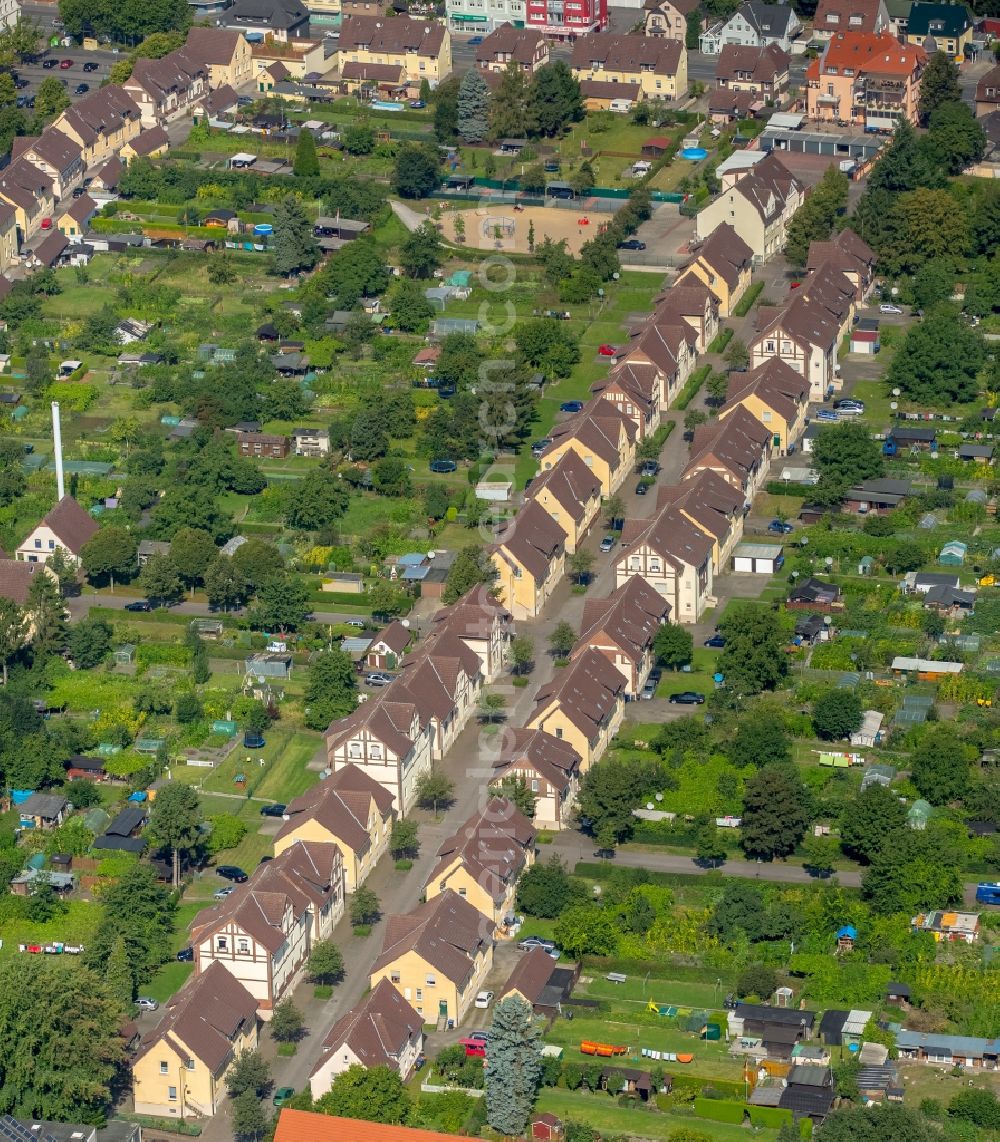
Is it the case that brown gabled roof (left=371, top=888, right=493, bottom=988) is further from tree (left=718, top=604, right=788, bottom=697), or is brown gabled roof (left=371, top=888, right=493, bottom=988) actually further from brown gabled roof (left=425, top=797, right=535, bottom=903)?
tree (left=718, top=604, right=788, bottom=697)

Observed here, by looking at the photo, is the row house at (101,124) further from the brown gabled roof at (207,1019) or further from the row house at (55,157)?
the brown gabled roof at (207,1019)

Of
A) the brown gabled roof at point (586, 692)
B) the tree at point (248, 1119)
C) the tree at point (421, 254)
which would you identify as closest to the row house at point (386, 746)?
the brown gabled roof at point (586, 692)

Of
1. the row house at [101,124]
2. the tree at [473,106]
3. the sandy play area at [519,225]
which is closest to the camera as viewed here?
the sandy play area at [519,225]

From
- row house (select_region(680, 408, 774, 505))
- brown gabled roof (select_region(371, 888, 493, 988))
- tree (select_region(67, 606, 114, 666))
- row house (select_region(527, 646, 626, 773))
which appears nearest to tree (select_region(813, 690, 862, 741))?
row house (select_region(527, 646, 626, 773))

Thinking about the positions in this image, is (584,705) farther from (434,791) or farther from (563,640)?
(434,791)

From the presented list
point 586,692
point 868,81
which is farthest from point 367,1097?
point 868,81
